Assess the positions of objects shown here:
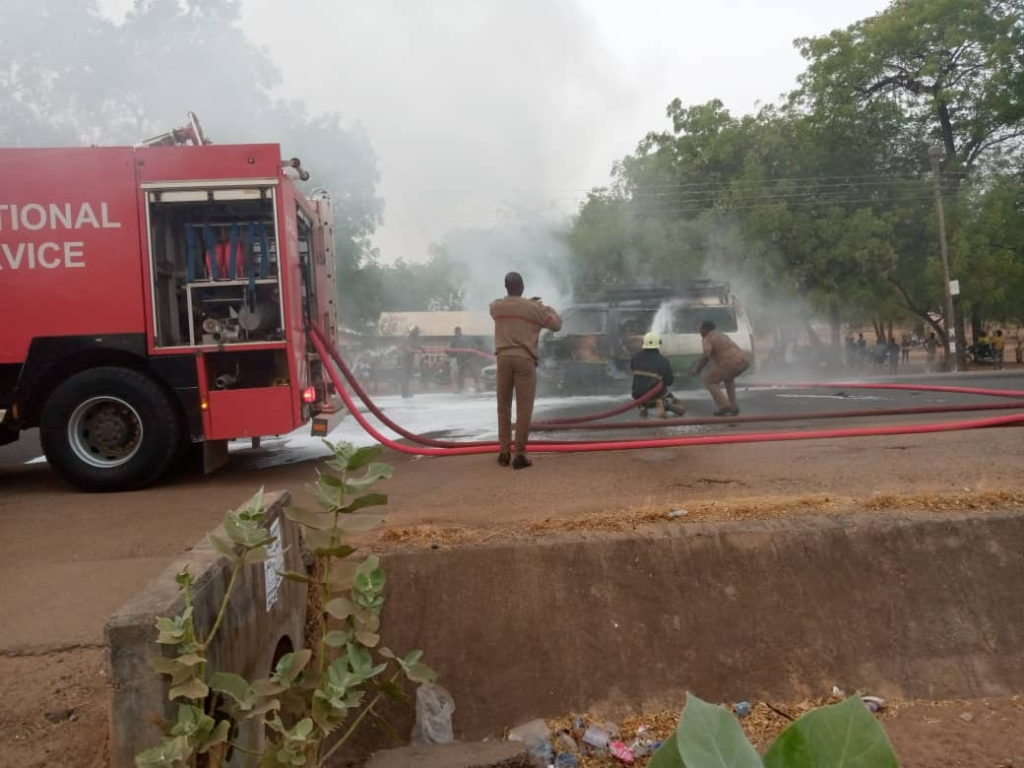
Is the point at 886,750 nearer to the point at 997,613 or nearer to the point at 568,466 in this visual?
the point at 997,613

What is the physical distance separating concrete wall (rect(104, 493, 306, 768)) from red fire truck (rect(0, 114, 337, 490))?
3038 millimetres

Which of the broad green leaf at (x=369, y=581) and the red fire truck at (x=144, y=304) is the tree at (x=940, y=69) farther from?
the broad green leaf at (x=369, y=581)

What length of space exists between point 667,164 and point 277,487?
21205 millimetres

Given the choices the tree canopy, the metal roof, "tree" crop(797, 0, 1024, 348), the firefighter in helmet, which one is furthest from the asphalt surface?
the metal roof

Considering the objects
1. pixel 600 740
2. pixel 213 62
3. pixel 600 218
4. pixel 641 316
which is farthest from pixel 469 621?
pixel 600 218

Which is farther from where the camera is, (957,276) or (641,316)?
(957,276)

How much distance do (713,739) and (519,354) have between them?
17.9 ft

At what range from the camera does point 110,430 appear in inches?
242

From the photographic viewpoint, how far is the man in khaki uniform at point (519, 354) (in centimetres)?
614

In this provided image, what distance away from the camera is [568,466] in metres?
6.13

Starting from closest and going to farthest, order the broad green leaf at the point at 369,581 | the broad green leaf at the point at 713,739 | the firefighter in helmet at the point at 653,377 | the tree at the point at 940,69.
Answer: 1. the broad green leaf at the point at 713,739
2. the broad green leaf at the point at 369,581
3. the firefighter in helmet at the point at 653,377
4. the tree at the point at 940,69

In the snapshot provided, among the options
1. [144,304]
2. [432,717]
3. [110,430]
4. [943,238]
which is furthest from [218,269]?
[943,238]

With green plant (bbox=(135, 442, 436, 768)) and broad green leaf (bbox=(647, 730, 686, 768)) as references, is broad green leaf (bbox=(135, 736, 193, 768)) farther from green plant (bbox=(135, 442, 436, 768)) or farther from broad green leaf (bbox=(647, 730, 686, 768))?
broad green leaf (bbox=(647, 730, 686, 768))

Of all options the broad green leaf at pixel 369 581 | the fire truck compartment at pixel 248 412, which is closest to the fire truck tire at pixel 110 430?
the fire truck compartment at pixel 248 412
